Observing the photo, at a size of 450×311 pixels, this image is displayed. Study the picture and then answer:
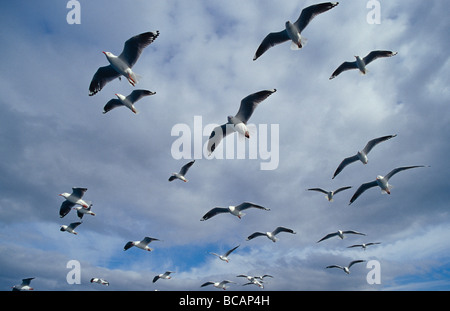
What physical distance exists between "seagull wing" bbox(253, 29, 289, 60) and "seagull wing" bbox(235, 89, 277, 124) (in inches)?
135

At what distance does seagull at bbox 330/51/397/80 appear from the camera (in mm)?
19453

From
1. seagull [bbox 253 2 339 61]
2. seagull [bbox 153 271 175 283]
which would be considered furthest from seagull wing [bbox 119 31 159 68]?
seagull [bbox 153 271 175 283]

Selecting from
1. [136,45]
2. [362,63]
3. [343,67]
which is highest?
[343,67]

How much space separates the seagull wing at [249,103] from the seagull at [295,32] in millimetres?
3342

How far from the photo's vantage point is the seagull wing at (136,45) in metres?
15.4

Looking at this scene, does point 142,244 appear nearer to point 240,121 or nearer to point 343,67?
point 240,121

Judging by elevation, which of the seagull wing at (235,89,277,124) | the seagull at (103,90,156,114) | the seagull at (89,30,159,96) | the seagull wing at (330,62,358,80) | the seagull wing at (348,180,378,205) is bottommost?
the seagull wing at (348,180,378,205)

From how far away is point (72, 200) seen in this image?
78.4 ft

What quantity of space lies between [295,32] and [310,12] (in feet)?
4.12

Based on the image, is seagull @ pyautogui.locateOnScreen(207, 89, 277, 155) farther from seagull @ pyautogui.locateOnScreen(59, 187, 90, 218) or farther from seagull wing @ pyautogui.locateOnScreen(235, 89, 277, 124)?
seagull @ pyautogui.locateOnScreen(59, 187, 90, 218)

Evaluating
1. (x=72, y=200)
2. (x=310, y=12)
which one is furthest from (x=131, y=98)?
(x=310, y=12)

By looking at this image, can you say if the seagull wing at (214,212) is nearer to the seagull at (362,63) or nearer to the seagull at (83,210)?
the seagull at (83,210)
